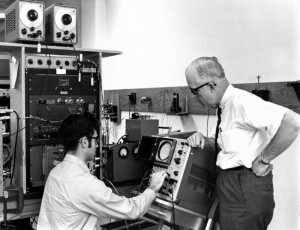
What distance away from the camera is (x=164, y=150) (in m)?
2.26

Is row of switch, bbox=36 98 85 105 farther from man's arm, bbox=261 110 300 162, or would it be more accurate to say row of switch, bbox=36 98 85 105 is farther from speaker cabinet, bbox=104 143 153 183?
man's arm, bbox=261 110 300 162

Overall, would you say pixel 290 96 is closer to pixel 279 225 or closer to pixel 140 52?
pixel 279 225

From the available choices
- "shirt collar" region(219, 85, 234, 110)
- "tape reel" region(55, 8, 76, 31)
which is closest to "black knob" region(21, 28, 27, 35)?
"tape reel" region(55, 8, 76, 31)

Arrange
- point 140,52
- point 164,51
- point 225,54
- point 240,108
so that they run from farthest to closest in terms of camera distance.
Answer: point 140,52
point 164,51
point 225,54
point 240,108

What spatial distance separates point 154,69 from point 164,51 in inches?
10.1

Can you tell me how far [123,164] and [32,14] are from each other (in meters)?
1.17

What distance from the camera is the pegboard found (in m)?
2.55

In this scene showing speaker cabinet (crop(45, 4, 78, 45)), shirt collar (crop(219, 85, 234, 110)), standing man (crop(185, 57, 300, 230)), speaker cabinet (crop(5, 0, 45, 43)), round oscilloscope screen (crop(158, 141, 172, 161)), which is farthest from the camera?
speaker cabinet (crop(45, 4, 78, 45))

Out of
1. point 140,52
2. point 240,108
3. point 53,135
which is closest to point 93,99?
point 53,135

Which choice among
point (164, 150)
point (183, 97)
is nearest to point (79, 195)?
A: point (164, 150)

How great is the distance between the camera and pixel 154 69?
4117mm

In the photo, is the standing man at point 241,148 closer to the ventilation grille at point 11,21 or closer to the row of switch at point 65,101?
the row of switch at point 65,101

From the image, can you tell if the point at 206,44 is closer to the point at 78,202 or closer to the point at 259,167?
the point at 259,167

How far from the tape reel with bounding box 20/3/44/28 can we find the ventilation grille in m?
0.11
